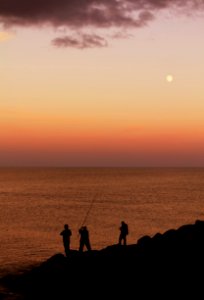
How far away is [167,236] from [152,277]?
4.97m

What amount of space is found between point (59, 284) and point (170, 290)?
5.36m

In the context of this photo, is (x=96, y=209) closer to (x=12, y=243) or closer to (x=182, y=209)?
(x=182, y=209)

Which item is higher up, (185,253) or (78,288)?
(185,253)

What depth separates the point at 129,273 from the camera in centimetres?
2061

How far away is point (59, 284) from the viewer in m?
21.4

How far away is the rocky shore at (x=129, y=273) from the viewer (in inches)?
751

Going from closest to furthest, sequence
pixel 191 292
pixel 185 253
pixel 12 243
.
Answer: pixel 191 292
pixel 185 253
pixel 12 243

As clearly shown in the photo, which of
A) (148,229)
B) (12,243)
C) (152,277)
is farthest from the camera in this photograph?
(148,229)

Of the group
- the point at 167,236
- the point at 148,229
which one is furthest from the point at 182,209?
the point at 167,236

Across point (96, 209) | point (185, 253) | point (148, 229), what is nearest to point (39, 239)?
point (148, 229)

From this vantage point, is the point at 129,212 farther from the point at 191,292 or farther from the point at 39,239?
the point at 191,292

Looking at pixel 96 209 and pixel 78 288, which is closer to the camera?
pixel 78 288

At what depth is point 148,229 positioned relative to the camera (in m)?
54.5

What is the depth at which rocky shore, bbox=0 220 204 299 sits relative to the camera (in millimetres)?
19078
